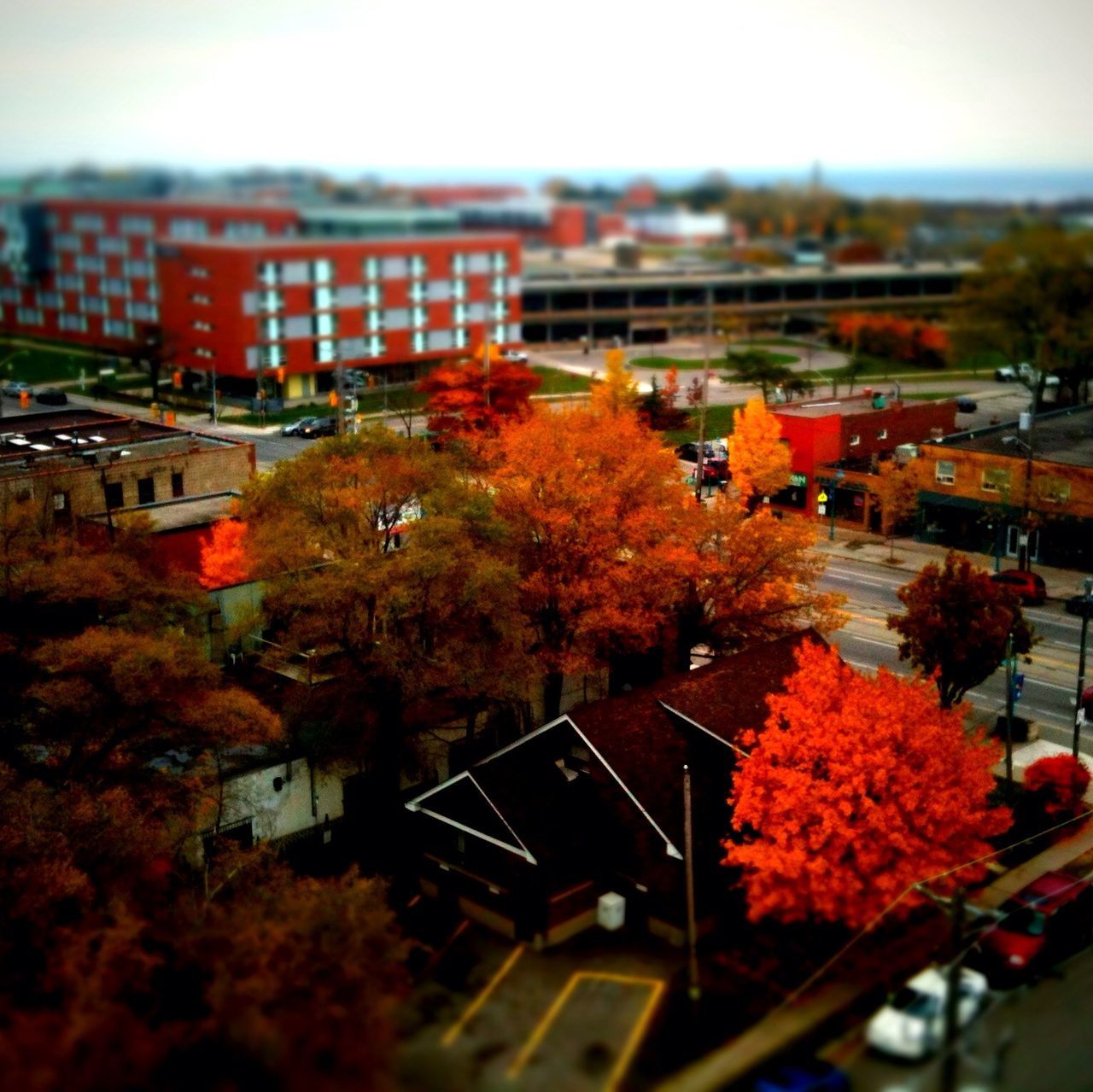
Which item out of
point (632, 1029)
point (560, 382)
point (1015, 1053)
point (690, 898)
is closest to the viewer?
point (1015, 1053)

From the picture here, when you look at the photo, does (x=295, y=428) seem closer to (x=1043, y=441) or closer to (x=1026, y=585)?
(x=1043, y=441)

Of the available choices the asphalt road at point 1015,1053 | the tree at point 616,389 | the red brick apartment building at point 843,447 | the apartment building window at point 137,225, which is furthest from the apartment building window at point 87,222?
the asphalt road at point 1015,1053

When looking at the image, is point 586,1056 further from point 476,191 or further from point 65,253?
point 476,191

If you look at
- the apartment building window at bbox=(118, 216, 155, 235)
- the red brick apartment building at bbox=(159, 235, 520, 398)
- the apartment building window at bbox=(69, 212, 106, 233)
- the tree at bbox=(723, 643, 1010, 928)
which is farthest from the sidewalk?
the apartment building window at bbox=(69, 212, 106, 233)

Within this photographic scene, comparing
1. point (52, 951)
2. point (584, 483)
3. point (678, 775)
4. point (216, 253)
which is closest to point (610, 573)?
point (584, 483)

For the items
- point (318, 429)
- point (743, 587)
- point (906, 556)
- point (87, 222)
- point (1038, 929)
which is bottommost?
point (1038, 929)

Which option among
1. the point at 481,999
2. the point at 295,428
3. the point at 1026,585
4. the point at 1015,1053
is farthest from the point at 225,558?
the point at 295,428
